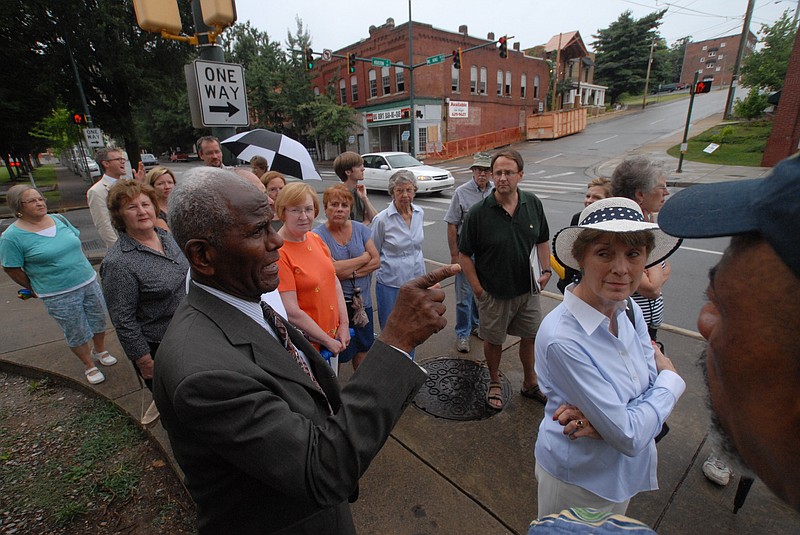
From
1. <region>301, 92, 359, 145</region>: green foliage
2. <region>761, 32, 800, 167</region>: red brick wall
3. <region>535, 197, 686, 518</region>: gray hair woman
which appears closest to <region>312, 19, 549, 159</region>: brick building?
<region>301, 92, 359, 145</region>: green foliage

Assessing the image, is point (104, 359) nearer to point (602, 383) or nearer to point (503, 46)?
point (602, 383)

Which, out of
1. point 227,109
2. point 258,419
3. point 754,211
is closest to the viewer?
point 754,211

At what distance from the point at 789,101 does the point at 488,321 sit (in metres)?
20.4

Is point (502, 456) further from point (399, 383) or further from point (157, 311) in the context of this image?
point (157, 311)

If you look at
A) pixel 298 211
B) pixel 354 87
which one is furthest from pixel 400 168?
pixel 354 87

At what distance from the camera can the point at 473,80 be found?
32969 mm

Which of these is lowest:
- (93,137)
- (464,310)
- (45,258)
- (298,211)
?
(464,310)

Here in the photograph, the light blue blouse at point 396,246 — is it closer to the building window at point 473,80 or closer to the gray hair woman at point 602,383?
the gray hair woman at point 602,383

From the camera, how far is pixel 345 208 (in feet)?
10.9

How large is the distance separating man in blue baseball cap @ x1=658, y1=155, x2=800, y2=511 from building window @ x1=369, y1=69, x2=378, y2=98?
3578cm

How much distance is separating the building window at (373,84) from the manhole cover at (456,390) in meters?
33.3

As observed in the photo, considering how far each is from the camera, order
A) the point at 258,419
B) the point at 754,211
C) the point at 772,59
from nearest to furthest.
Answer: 1. the point at 754,211
2. the point at 258,419
3. the point at 772,59

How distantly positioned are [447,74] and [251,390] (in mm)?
33423

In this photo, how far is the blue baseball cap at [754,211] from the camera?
560 millimetres
